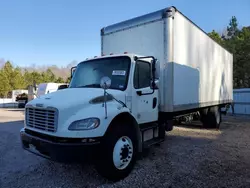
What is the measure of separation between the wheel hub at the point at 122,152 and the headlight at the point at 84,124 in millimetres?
659

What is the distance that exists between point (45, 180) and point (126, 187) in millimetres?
1590

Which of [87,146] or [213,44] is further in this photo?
[213,44]

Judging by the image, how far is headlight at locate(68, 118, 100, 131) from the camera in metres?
4.01

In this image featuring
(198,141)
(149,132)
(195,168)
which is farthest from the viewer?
(198,141)

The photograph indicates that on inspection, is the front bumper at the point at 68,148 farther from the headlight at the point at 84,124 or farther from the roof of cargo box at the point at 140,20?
the roof of cargo box at the point at 140,20

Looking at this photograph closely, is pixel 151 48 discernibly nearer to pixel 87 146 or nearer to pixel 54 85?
pixel 87 146

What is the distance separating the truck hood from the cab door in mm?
490

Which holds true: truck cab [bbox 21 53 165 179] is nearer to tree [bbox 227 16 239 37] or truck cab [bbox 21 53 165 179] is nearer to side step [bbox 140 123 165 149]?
side step [bbox 140 123 165 149]

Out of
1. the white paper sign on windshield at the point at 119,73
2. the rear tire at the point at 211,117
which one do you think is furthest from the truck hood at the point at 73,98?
the rear tire at the point at 211,117

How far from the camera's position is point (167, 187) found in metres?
4.25

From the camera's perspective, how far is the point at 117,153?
443 cm

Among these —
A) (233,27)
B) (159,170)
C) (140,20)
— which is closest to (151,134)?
(159,170)

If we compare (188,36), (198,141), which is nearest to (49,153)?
(188,36)

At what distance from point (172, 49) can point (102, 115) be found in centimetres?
288
